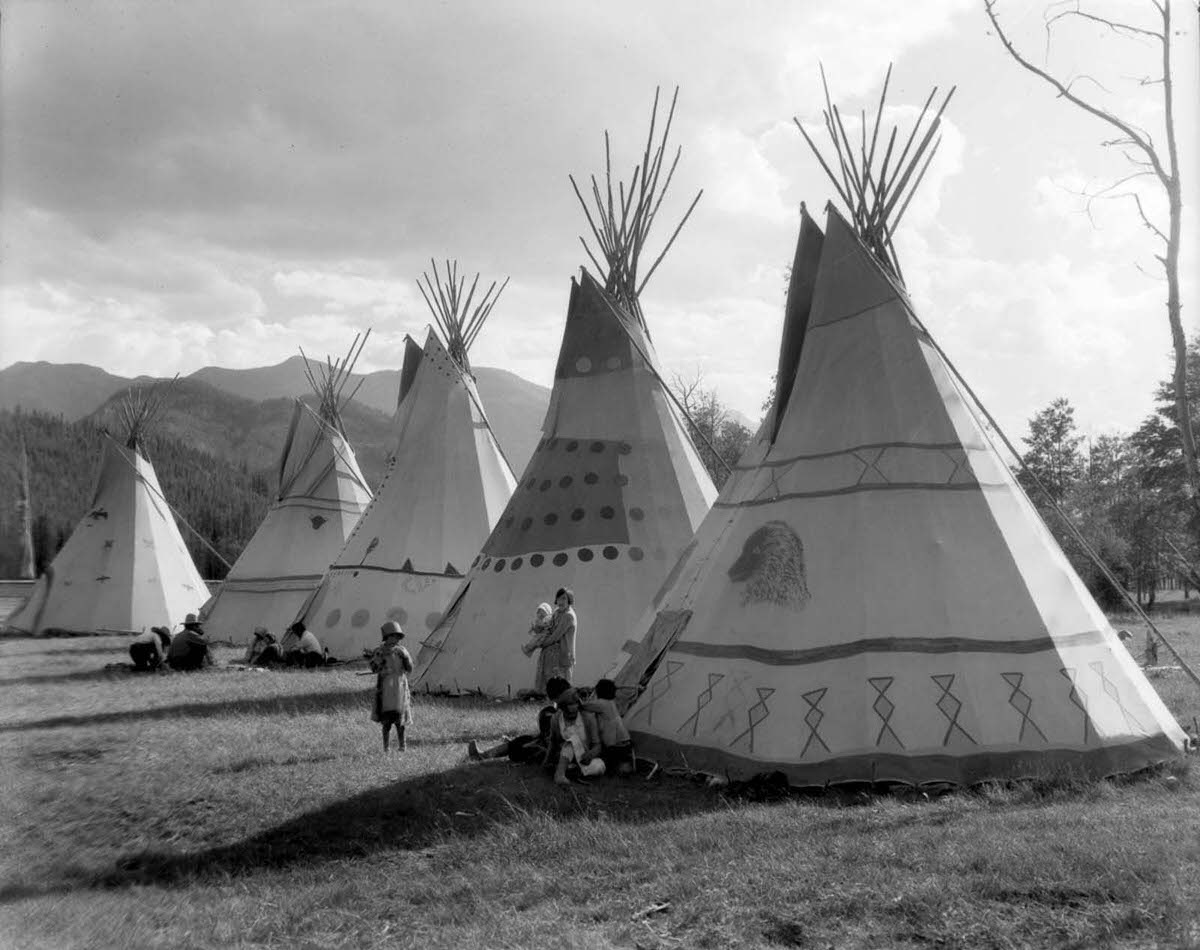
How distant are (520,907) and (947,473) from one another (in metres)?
4.64

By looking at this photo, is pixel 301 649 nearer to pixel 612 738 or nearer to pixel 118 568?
pixel 118 568

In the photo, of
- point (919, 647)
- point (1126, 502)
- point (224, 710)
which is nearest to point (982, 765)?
point (919, 647)

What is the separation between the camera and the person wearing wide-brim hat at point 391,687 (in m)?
8.19

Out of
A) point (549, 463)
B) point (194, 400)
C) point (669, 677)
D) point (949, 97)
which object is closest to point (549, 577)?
point (549, 463)

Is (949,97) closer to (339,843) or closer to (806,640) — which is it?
(806,640)

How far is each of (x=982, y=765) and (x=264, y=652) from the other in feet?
36.6

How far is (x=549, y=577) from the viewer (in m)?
11.5

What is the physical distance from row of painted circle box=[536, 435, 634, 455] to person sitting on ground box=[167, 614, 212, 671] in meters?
5.94

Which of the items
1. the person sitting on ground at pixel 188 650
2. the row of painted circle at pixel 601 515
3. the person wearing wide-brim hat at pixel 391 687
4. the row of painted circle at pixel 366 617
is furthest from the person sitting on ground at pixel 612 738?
the person sitting on ground at pixel 188 650

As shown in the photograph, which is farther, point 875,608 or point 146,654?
point 146,654

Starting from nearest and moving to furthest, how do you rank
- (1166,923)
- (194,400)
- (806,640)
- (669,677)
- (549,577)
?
(1166,923)
(806,640)
(669,677)
(549,577)
(194,400)

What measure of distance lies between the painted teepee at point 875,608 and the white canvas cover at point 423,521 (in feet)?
22.5

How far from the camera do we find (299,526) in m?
19.4

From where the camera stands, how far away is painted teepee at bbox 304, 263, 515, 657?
591 inches
